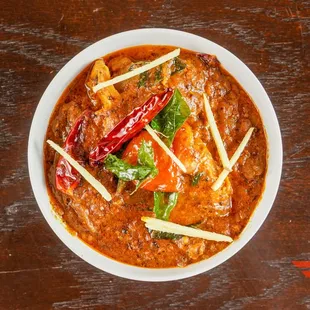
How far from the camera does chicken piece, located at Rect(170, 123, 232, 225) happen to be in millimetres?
3160

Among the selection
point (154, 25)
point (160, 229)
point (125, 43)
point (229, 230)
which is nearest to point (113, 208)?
point (160, 229)

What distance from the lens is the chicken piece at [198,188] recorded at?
3160 mm

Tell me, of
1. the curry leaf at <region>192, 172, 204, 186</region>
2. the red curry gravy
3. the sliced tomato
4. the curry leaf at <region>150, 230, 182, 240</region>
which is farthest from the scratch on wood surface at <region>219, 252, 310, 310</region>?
the sliced tomato

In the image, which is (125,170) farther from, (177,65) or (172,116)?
(177,65)

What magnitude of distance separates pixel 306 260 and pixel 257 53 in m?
1.36

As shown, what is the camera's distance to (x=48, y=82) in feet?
11.9

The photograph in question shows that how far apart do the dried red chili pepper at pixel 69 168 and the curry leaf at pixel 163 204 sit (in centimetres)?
46

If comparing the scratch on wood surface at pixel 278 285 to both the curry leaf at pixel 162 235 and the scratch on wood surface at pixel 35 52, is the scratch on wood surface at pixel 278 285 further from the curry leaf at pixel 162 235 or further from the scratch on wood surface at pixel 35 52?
the scratch on wood surface at pixel 35 52

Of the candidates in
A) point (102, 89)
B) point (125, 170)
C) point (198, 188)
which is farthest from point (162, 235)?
point (102, 89)

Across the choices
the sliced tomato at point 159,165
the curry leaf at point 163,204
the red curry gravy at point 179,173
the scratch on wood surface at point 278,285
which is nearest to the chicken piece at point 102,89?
the red curry gravy at point 179,173

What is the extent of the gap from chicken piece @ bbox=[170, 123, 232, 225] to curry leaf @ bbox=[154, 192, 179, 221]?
0.07 m

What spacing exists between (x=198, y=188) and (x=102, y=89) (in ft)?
2.50

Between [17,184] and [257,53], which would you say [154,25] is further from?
[17,184]

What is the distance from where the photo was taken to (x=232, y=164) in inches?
126
